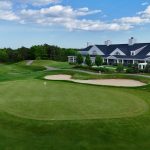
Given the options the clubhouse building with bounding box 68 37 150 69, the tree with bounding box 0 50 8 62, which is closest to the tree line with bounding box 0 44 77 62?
the tree with bounding box 0 50 8 62

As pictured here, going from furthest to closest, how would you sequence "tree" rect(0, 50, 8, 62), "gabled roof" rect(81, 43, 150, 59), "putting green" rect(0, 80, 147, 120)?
"tree" rect(0, 50, 8, 62) → "gabled roof" rect(81, 43, 150, 59) → "putting green" rect(0, 80, 147, 120)

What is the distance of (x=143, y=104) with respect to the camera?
71.3ft

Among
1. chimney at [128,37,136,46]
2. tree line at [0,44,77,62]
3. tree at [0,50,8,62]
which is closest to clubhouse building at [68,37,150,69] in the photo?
chimney at [128,37,136,46]

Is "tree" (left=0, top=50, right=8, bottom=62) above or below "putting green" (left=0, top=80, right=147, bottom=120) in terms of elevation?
above

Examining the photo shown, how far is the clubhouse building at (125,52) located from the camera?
6862cm

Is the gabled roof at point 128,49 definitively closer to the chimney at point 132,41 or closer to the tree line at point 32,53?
the chimney at point 132,41

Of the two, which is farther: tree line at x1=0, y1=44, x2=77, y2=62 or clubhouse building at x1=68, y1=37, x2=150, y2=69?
tree line at x1=0, y1=44, x2=77, y2=62

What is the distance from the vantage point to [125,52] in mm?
74938

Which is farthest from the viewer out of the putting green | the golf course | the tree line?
the tree line

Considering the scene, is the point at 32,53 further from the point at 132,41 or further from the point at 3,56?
the point at 132,41

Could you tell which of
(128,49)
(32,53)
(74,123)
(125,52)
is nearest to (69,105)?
(74,123)

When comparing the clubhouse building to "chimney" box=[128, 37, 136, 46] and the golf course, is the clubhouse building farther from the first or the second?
the golf course

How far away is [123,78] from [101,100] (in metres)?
19.7

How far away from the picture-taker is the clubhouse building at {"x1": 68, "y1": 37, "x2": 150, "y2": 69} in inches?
2702
